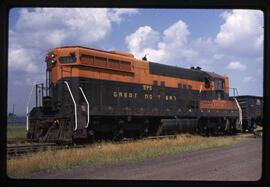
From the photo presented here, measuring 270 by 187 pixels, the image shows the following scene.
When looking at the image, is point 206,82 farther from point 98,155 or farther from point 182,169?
point 182,169

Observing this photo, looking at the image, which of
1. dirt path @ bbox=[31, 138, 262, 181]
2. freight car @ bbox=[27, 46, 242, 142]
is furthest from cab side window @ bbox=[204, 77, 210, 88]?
dirt path @ bbox=[31, 138, 262, 181]

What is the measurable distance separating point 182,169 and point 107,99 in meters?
7.60

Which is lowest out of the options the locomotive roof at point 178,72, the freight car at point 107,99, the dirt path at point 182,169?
the dirt path at point 182,169

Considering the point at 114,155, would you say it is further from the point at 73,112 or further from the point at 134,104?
the point at 134,104

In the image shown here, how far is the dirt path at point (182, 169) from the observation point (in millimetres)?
7082

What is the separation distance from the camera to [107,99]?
50.6 ft

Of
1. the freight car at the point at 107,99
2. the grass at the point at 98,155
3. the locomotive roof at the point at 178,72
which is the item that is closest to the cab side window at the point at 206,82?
the locomotive roof at the point at 178,72

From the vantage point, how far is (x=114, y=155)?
10750 mm

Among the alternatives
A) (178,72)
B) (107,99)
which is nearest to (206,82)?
(178,72)

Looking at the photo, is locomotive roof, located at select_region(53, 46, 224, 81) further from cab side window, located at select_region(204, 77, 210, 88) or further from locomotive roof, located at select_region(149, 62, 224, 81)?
cab side window, located at select_region(204, 77, 210, 88)

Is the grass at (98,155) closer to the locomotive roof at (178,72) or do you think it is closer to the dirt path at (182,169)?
the dirt path at (182,169)

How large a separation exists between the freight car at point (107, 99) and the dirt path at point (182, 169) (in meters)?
4.74

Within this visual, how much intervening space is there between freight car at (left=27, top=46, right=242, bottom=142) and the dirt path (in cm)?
474
